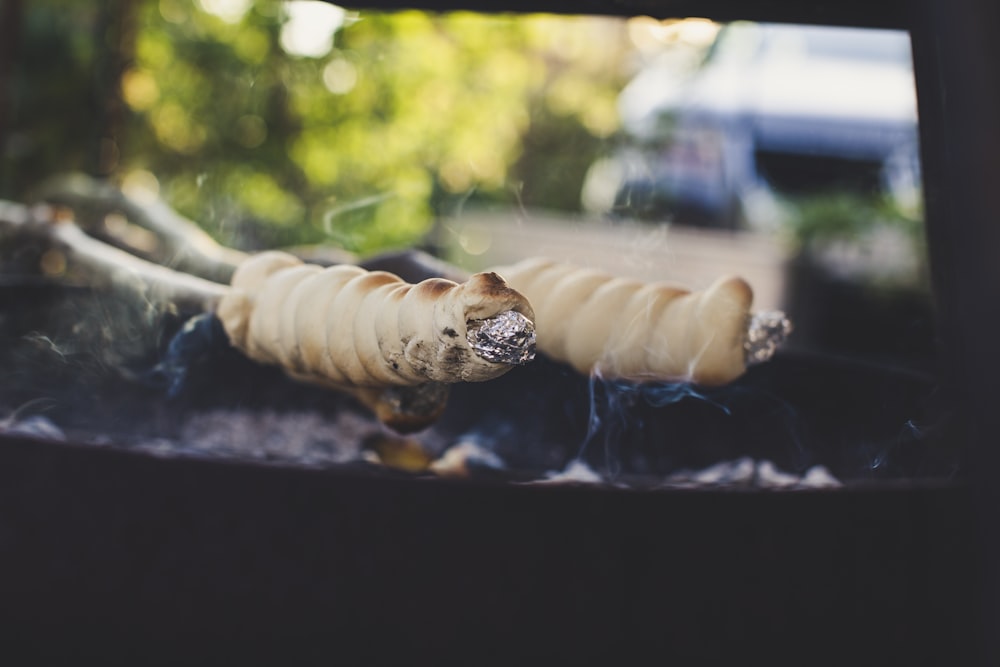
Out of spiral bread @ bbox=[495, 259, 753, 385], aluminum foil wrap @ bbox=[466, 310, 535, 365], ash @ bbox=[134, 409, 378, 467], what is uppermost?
aluminum foil wrap @ bbox=[466, 310, 535, 365]

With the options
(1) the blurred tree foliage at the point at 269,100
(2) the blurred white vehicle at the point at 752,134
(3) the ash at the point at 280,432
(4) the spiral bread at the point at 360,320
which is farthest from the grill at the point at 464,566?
(2) the blurred white vehicle at the point at 752,134

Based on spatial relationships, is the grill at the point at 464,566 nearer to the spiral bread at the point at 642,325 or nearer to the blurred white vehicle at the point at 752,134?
the spiral bread at the point at 642,325

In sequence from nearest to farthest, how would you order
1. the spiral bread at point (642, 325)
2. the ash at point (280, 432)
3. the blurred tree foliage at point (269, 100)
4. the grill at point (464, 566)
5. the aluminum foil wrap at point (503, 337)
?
1. the aluminum foil wrap at point (503, 337)
2. the grill at point (464, 566)
3. the spiral bread at point (642, 325)
4. the ash at point (280, 432)
5. the blurred tree foliage at point (269, 100)

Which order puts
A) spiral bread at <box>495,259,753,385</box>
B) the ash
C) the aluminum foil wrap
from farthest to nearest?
the ash < spiral bread at <box>495,259,753,385</box> < the aluminum foil wrap

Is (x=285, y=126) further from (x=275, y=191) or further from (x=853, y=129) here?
(x=853, y=129)

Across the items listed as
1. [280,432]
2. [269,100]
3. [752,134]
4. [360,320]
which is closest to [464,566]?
[360,320]

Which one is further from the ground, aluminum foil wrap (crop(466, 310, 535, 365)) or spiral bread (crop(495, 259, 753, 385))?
aluminum foil wrap (crop(466, 310, 535, 365))

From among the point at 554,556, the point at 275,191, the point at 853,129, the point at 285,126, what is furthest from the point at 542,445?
the point at 853,129

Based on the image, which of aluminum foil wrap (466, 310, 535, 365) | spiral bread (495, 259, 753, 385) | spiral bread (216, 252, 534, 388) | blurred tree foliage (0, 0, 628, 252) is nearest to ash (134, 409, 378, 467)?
spiral bread (216, 252, 534, 388)

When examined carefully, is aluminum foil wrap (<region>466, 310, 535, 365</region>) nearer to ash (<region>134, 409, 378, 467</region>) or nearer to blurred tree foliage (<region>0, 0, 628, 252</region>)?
ash (<region>134, 409, 378, 467</region>)
